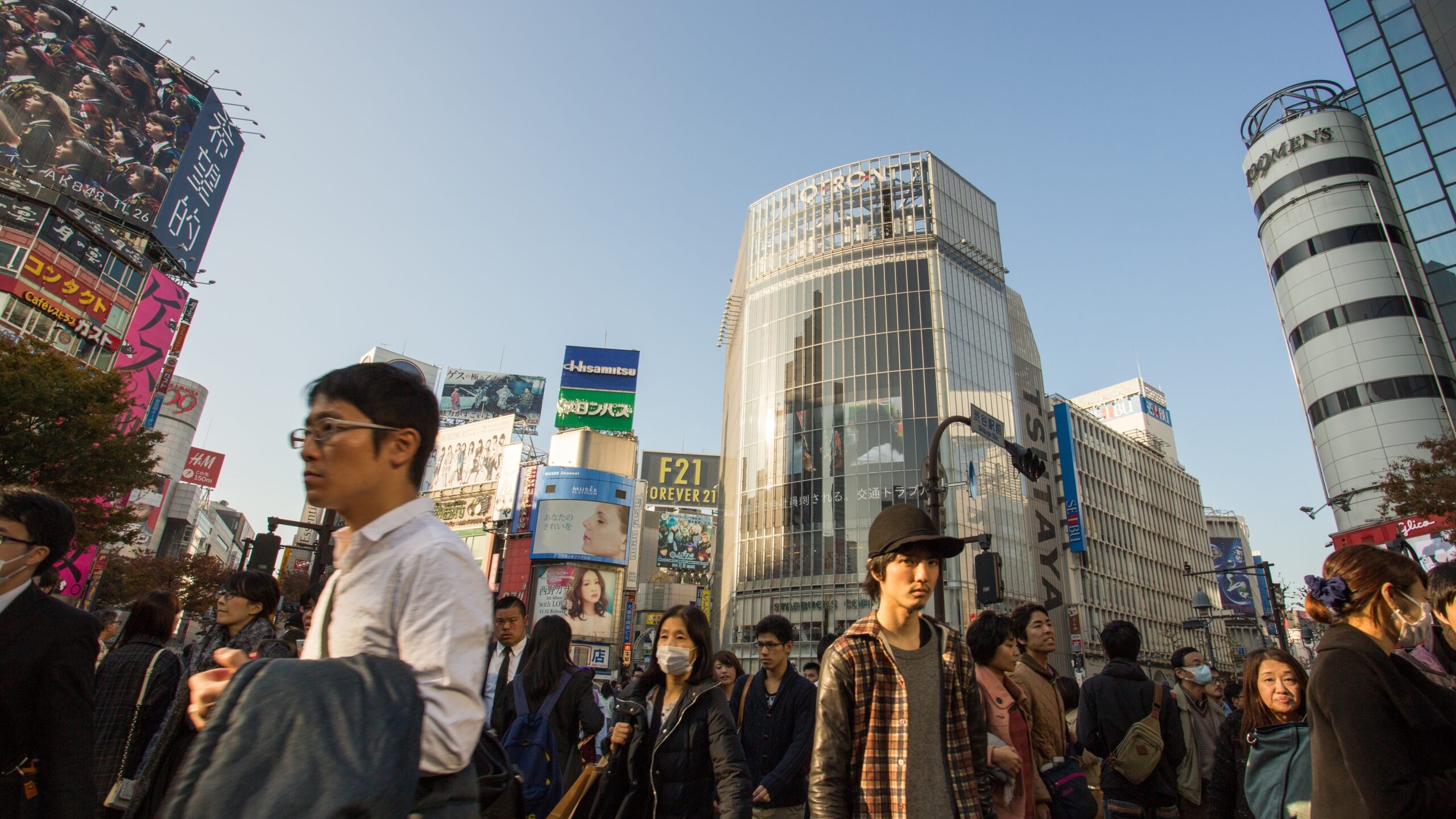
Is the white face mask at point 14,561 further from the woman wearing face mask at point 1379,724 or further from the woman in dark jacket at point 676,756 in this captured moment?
the woman wearing face mask at point 1379,724

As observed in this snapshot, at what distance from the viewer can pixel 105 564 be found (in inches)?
1446

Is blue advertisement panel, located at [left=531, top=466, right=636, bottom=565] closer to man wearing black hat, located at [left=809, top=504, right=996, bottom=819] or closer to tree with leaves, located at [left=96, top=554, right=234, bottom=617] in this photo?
tree with leaves, located at [left=96, top=554, right=234, bottom=617]

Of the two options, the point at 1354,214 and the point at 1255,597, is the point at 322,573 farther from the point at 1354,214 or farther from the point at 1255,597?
the point at 1255,597

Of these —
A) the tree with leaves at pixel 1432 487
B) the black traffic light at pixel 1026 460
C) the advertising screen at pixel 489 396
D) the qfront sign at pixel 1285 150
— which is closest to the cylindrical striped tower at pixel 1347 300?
the qfront sign at pixel 1285 150

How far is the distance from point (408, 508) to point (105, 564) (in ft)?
156

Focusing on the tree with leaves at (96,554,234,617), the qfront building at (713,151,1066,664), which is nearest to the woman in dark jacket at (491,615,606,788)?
the tree with leaves at (96,554,234,617)

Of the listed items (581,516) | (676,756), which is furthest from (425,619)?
(581,516)

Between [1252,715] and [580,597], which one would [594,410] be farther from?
[1252,715]

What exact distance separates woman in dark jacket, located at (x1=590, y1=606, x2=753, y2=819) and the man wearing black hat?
969 millimetres

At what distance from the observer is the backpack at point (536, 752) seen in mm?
3896

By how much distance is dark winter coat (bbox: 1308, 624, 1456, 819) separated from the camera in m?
2.17

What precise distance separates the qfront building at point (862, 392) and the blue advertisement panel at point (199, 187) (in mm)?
37098

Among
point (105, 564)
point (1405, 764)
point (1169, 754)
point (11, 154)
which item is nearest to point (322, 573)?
point (1169, 754)

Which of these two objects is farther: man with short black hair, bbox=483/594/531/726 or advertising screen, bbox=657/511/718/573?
advertising screen, bbox=657/511/718/573
